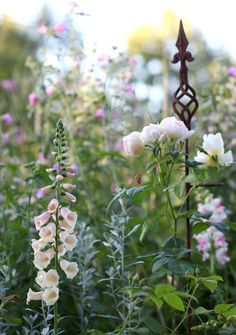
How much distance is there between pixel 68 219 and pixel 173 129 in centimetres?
40

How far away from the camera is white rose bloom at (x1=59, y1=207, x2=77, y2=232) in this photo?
4.55 feet

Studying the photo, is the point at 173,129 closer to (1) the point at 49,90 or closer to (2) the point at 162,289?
(2) the point at 162,289

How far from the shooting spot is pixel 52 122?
329 cm

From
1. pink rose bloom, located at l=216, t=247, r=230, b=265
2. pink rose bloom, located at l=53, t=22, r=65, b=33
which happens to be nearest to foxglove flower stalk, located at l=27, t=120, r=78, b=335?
pink rose bloom, located at l=216, t=247, r=230, b=265

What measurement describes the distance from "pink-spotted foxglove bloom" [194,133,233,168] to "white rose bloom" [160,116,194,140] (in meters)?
0.10

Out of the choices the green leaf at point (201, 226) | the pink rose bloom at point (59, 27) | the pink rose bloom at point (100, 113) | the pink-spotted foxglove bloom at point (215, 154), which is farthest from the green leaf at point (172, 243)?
the pink rose bloom at point (59, 27)

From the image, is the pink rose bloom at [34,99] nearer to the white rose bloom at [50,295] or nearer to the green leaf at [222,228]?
the green leaf at [222,228]

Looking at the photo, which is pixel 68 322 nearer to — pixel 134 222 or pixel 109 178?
pixel 134 222

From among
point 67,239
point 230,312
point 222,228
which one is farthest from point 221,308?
point 67,239

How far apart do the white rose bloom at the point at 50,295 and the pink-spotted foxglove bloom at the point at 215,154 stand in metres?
0.58

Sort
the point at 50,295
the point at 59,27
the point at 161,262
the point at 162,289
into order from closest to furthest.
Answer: the point at 162,289 < the point at 50,295 < the point at 161,262 < the point at 59,27

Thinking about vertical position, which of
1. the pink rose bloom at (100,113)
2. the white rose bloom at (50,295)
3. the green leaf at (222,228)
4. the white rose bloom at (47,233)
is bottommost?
the white rose bloom at (50,295)

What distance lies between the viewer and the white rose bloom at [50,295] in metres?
1.37

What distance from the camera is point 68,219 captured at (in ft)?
4.56
